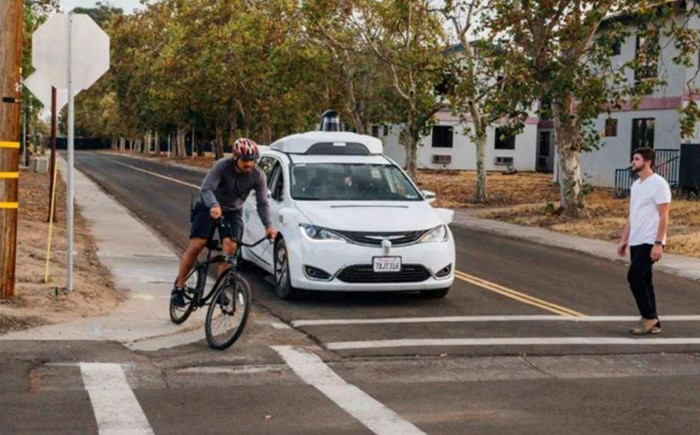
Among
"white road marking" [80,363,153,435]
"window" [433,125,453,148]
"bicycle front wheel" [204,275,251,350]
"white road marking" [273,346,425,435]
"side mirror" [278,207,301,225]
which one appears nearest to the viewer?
"white road marking" [80,363,153,435]

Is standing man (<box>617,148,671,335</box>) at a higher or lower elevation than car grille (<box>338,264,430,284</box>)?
higher

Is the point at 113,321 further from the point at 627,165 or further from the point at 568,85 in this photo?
the point at 627,165

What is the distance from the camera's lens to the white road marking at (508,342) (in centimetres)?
986

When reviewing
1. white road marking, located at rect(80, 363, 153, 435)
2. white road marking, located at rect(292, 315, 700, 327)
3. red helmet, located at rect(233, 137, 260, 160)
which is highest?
red helmet, located at rect(233, 137, 260, 160)

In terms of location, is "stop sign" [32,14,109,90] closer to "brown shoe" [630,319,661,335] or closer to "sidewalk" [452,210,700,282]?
"brown shoe" [630,319,661,335]

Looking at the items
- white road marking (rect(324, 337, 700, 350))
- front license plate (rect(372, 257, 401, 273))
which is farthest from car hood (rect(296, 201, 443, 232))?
white road marking (rect(324, 337, 700, 350))

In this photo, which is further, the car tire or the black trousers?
the car tire

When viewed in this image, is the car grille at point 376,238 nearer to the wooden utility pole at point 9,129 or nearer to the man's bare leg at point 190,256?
the man's bare leg at point 190,256

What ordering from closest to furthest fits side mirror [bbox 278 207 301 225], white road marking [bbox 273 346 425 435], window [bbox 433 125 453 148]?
white road marking [bbox 273 346 425 435], side mirror [bbox 278 207 301 225], window [bbox 433 125 453 148]

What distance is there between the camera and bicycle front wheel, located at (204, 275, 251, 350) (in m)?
9.40

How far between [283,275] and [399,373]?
4.17 metres

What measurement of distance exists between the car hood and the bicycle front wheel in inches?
106

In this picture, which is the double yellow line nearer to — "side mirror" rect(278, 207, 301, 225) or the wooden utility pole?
"side mirror" rect(278, 207, 301, 225)

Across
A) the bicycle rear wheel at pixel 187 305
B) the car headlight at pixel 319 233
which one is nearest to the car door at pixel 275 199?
the car headlight at pixel 319 233
